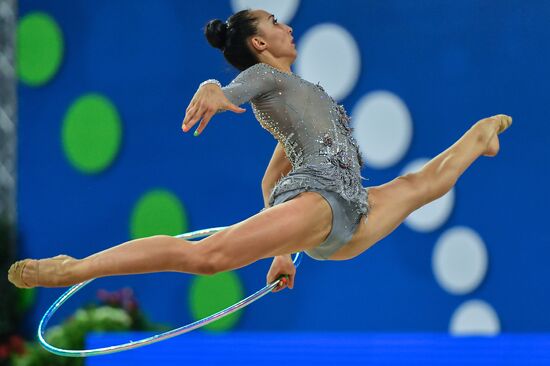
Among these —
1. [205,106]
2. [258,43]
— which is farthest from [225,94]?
[258,43]

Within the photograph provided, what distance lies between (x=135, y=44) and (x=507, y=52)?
9.12 feet

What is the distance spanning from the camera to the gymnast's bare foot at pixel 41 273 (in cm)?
288

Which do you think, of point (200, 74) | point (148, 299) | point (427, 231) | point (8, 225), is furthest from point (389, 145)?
point (8, 225)

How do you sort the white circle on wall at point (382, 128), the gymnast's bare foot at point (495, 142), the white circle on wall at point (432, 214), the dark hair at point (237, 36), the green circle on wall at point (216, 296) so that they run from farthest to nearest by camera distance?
1. the green circle on wall at point (216, 296)
2. the white circle on wall at point (382, 128)
3. the white circle on wall at point (432, 214)
4. the gymnast's bare foot at point (495, 142)
5. the dark hair at point (237, 36)

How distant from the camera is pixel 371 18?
6.04 m

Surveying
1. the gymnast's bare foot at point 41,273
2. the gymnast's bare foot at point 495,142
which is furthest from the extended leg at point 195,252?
the gymnast's bare foot at point 495,142

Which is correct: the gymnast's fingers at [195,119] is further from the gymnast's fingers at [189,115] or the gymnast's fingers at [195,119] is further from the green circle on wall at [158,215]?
the green circle on wall at [158,215]

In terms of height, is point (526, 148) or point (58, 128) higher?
A: point (58, 128)

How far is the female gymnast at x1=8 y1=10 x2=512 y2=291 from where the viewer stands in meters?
2.90

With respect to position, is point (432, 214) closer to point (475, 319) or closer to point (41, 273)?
point (475, 319)

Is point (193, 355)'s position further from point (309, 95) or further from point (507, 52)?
point (507, 52)

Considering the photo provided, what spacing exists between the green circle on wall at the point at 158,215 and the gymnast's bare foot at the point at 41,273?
3.69 meters

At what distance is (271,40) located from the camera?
346 cm

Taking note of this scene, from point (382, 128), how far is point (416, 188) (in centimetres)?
251
